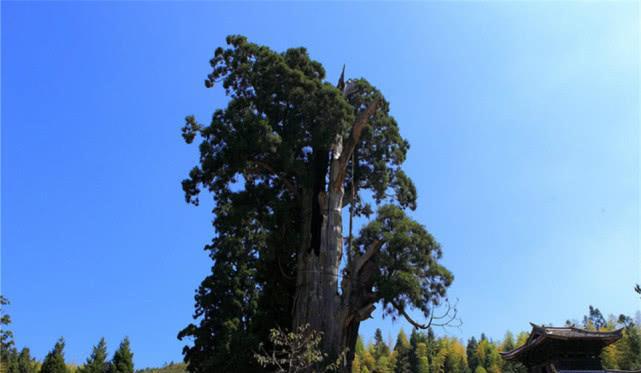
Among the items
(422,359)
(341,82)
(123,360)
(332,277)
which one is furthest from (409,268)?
(422,359)

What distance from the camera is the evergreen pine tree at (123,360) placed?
28016mm

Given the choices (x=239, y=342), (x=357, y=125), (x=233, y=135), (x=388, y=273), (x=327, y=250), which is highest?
(x=357, y=125)

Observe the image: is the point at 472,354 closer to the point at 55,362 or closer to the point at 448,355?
the point at 448,355

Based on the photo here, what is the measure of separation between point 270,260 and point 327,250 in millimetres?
2031

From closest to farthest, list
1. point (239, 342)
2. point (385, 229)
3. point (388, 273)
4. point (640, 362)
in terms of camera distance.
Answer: point (388, 273) < point (385, 229) < point (239, 342) < point (640, 362)

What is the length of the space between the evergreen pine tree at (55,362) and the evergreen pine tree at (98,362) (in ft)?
3.07

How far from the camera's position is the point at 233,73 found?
1510 centimetres

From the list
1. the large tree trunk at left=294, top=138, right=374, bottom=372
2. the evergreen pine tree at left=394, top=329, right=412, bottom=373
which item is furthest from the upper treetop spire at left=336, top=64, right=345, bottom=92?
the evergreen pine tree at left=394, top=329, right=412, bottom=373

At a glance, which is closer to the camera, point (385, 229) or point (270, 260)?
point (385, 229)

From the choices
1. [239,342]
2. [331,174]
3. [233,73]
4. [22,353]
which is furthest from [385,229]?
[22,353]

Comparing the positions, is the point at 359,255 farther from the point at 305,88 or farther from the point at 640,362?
the point at 640,362

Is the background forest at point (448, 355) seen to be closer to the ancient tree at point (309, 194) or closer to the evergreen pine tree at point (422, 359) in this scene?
the evergreen pine tree at point (422, 359)

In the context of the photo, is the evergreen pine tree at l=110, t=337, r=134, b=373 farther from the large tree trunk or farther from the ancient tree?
the large tree trunk

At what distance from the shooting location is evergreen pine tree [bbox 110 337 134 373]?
1103 inches
